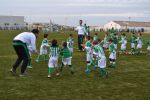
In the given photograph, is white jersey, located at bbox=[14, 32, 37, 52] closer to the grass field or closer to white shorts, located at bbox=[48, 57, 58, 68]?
white shorts, located at bbox=[48, 57, 58, 68]

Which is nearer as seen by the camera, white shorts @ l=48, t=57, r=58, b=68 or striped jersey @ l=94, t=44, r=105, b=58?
white shorts @ l=48, t=57, r=58, b=68

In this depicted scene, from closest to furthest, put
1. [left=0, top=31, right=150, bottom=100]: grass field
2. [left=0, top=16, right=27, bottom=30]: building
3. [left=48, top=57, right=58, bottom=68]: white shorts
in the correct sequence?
[left=0, top=31, right=150, bottom=100]: grass field < [left=48, top=57, right=58, bottom=68]: white shorts < [left=0, top=16, right=27, bottom=30]: building

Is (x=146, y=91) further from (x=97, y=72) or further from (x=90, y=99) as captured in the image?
(x=97, y=72)

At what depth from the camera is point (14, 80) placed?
44.3 feet

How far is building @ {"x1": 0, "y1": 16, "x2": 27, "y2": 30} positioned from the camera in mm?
121688

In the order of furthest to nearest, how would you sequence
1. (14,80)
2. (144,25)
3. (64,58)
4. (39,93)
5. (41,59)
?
(144,25)
(41,59)
(64,58)
(14,80)
(39,93)

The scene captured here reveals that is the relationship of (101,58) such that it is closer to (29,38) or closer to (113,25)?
(29,38)

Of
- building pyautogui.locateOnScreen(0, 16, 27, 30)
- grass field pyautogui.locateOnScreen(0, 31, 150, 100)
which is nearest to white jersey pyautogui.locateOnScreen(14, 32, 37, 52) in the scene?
grass field pyautogui.locateOnScreen(0, 31, 150, 100)

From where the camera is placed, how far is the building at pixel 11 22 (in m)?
122

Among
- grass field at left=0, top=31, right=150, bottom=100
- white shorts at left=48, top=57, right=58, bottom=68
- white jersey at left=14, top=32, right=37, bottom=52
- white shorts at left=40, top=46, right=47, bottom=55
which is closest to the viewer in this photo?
grass field at left=0, top=31, right=150, bottom=100

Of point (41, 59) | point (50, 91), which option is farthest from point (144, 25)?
point (50, 91)

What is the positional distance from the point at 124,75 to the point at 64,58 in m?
2.68

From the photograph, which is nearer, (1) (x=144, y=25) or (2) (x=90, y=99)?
(2) (x=90, y=99)

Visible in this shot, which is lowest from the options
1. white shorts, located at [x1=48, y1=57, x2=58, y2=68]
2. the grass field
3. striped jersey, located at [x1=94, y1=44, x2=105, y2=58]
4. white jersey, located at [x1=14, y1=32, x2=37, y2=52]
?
the grass field
